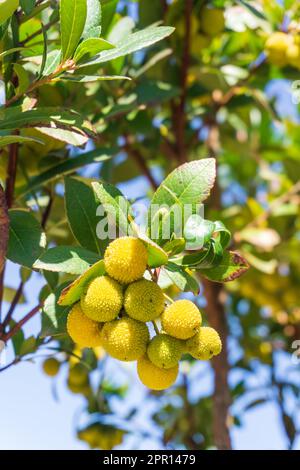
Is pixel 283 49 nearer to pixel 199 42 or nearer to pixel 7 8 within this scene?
pixel 199 42

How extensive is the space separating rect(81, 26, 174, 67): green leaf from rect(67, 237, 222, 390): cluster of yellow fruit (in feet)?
0.92

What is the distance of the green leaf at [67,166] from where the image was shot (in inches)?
44.6

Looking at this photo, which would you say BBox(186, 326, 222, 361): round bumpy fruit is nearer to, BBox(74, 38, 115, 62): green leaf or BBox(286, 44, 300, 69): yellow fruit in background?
BBox(74, 38, 115, 62): green leaf

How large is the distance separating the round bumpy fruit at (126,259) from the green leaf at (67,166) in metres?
0.36

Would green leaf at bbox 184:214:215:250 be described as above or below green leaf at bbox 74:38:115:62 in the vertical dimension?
below

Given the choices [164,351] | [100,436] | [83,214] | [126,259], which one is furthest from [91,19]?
[100,436]

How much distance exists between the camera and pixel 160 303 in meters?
0.80

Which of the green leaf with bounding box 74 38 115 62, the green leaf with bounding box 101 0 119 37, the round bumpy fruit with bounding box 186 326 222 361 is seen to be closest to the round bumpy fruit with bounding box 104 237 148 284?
the round bumpy fruit with bounding box 186 326 222 361

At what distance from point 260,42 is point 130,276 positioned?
44.6 inches

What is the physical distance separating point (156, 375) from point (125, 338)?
6cm

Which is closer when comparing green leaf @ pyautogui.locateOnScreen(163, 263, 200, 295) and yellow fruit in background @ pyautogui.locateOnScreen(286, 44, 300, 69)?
green leaf @ pyautogui.locateOnScreen(163, 263, 200, 295)

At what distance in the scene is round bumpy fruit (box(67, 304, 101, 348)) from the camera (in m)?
0.82

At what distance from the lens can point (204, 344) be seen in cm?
81

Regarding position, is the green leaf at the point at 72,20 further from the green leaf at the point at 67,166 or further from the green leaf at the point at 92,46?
the green leaf at the point at 67,166
